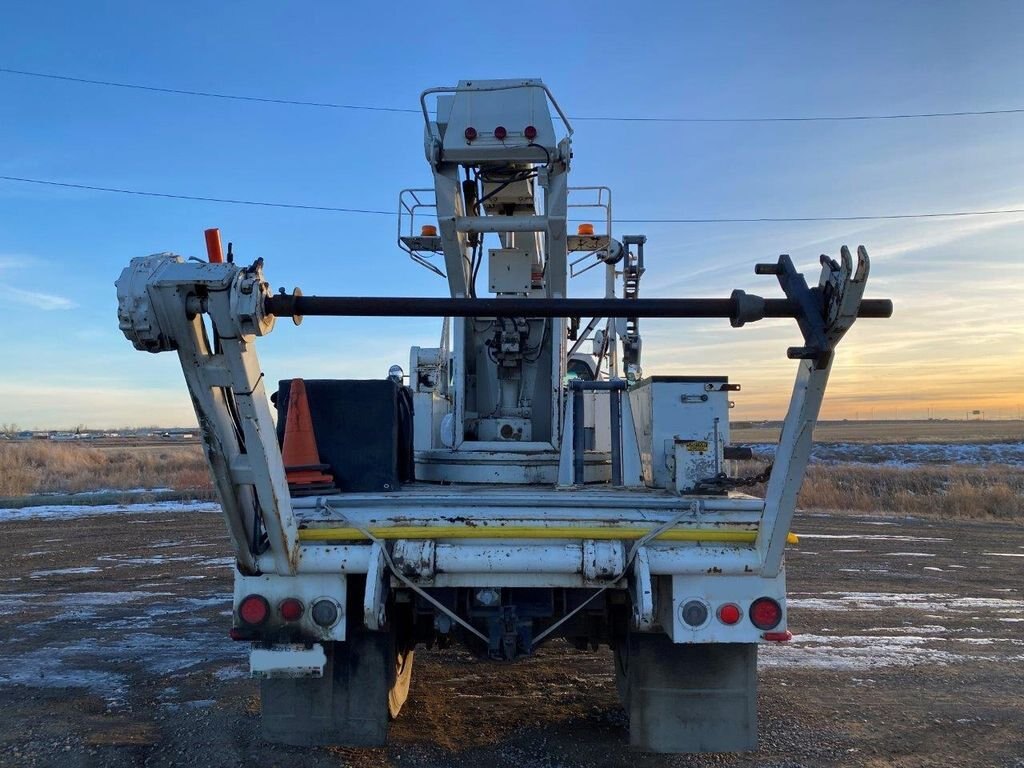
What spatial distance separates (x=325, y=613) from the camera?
324cm

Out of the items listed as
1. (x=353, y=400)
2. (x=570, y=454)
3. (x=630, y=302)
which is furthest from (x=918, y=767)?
(x=353, y=400)

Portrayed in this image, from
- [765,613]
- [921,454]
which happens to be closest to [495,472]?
[765,613]

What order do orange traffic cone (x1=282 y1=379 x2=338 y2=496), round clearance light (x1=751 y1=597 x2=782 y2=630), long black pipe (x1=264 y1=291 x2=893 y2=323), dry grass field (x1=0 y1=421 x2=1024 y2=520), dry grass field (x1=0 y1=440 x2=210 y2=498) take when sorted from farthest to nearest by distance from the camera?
dry grass field (x1=0 y1=440 x2=210 y2=498), dry grass field (x1=0 y1=421 x2=1024 y2=520), orange traffic cone (x1=282 y1=379 x2=338 y2=496), round clearance light (x1=751 y1=597 x2=782 y2=630), long black pipe (x1=264 y1=291 x2=893 y2=323)

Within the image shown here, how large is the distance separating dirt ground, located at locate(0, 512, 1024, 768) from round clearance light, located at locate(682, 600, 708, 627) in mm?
1316

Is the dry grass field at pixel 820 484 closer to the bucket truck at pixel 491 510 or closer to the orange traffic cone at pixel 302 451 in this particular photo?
the bucket truck at pixel 491 510

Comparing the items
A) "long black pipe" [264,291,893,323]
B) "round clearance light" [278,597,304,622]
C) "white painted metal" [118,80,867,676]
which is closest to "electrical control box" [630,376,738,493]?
"white painted metal" [118,80,867,676]

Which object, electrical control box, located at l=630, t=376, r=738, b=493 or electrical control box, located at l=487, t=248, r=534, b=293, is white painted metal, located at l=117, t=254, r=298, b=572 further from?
electrical control box, located at l=487, t=248, r=534, b=293

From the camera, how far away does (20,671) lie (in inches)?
219

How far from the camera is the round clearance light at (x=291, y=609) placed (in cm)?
324

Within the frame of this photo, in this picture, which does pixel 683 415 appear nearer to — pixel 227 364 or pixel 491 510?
pixel 491 510

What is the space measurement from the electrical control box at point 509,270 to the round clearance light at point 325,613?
124 inches

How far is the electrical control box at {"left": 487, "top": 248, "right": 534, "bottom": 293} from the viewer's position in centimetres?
580

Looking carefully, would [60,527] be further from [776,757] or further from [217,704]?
[776,757]

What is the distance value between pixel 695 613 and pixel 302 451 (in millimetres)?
2204
